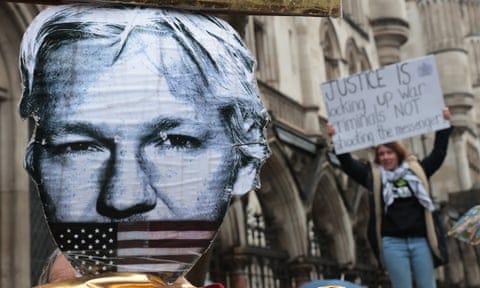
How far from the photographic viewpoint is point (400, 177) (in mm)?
5137

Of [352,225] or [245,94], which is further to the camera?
[352,225]

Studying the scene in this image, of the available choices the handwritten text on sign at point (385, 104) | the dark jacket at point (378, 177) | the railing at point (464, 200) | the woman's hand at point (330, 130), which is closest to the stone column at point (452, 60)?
the railing at point (464, 200)

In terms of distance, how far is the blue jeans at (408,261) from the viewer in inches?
196

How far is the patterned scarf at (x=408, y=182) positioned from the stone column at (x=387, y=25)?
665 inches

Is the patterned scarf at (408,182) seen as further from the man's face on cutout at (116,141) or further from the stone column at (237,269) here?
the stone column at (237,269)

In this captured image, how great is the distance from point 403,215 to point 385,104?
1.16 meters

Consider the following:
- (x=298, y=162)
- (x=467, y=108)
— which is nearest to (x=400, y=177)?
(x=298, y=162)

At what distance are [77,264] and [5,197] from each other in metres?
5.96

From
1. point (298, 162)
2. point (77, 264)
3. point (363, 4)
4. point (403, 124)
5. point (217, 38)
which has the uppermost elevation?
point (363, 4)

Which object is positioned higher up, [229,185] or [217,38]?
[217,38]

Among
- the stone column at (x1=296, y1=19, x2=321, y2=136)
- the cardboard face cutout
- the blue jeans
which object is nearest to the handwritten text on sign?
the blue jeans

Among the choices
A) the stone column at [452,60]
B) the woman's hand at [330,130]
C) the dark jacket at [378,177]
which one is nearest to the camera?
the dark jacket at [378,177]

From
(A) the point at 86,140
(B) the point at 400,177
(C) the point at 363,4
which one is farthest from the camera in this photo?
(C) the point at 363,4

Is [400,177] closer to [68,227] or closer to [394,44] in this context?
[68,227]
